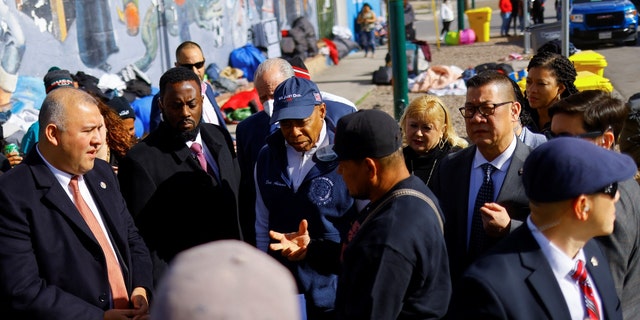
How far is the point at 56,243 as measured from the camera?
369 cm

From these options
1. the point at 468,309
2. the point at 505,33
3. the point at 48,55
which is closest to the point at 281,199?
the point at 468,309

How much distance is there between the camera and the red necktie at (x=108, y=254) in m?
3.87

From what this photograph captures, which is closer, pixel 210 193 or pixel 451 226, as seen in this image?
pixel 451 226

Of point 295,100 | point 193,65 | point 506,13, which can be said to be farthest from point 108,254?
point 506,13

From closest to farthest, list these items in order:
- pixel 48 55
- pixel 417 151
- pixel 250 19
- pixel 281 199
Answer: pixel 281 199 → pixel 417 151 → pixel 48 55 → pixel 250 19

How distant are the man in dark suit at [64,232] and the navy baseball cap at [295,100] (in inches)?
40.6

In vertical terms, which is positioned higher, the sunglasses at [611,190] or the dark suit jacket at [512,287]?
the sunglasses at [611,190]

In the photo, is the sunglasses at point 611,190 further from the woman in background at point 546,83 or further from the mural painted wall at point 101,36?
the mural painted wall at point 101,36

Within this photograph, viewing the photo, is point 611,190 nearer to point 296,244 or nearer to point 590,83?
point 296,244

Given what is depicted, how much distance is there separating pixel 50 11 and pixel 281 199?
8430 mm

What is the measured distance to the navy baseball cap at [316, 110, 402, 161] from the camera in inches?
124

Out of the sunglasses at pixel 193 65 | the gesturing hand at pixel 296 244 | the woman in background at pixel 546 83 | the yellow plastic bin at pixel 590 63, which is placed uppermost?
the sunglasses at pixel 193 65

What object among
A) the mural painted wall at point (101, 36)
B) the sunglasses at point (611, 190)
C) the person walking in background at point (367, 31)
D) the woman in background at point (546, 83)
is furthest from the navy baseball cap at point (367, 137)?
the person walking in background at point (367, 31)

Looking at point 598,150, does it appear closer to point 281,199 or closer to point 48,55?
point 281,199
